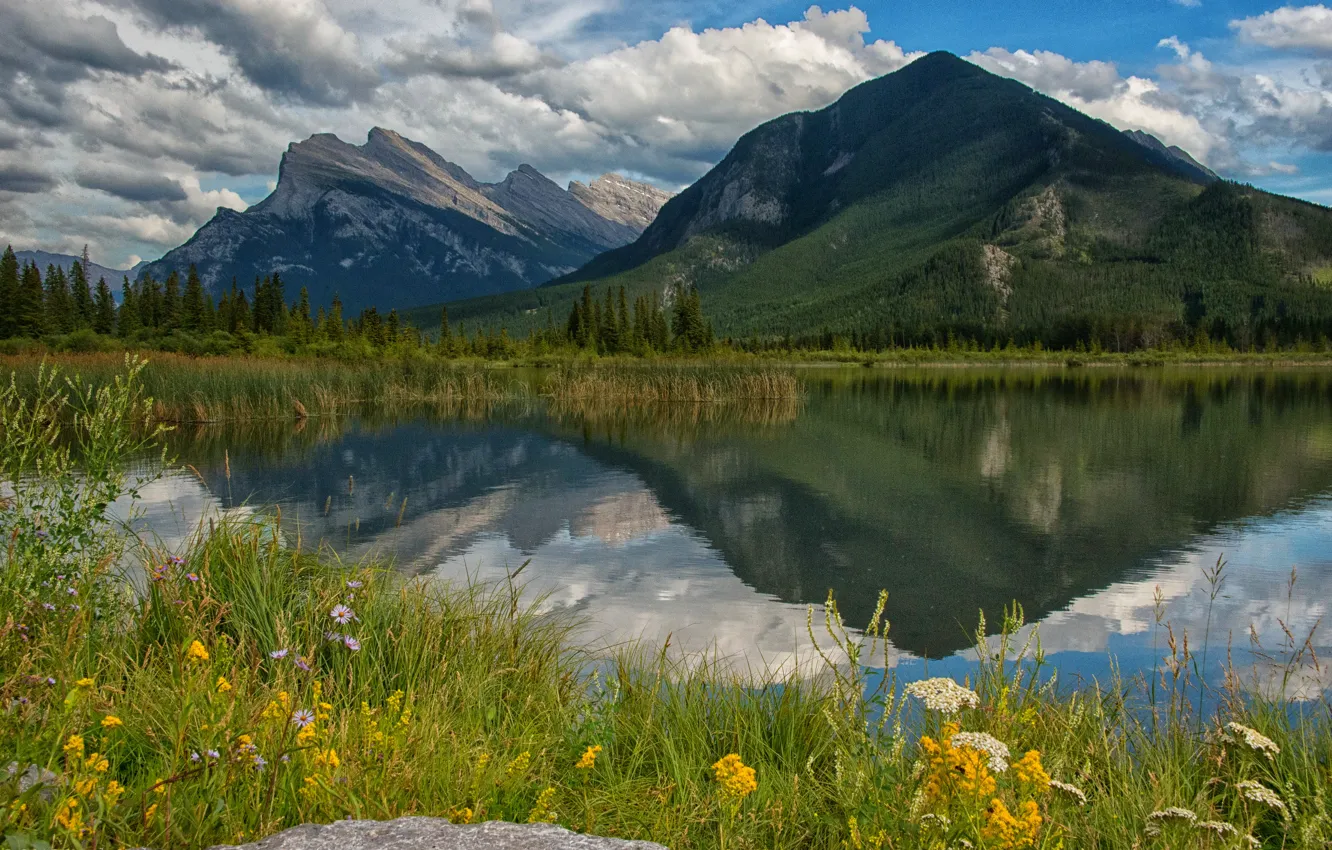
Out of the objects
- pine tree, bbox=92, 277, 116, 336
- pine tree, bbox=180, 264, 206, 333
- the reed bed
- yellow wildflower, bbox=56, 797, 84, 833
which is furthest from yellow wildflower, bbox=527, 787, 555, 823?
pine tree, bbox=92, 277, 116, 336

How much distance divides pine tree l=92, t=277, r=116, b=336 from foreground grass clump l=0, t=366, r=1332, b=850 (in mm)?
62067

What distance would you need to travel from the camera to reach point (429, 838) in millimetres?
2730

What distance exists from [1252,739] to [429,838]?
355 centimetres

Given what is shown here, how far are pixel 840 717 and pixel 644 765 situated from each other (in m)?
1.07

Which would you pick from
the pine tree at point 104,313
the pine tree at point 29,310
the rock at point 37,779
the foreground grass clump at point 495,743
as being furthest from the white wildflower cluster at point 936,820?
the pine tree at point 104,313

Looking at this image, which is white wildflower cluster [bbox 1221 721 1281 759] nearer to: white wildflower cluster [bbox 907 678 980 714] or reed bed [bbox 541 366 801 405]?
white wildflower cluster [bbox 907 678 980 714]

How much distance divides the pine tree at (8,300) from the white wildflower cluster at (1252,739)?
210 ft

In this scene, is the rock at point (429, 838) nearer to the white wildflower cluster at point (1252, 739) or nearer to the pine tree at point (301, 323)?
the white wildflower cluster at point (1252, 739)

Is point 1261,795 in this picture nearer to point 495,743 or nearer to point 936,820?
point 936,820

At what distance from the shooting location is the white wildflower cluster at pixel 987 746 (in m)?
3.12

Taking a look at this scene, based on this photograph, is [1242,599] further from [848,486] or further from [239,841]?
[239,841]

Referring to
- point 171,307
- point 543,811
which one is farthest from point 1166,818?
point 171,307

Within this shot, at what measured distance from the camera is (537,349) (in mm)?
83375

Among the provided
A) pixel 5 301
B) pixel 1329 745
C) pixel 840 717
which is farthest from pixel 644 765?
pixel 5 301
